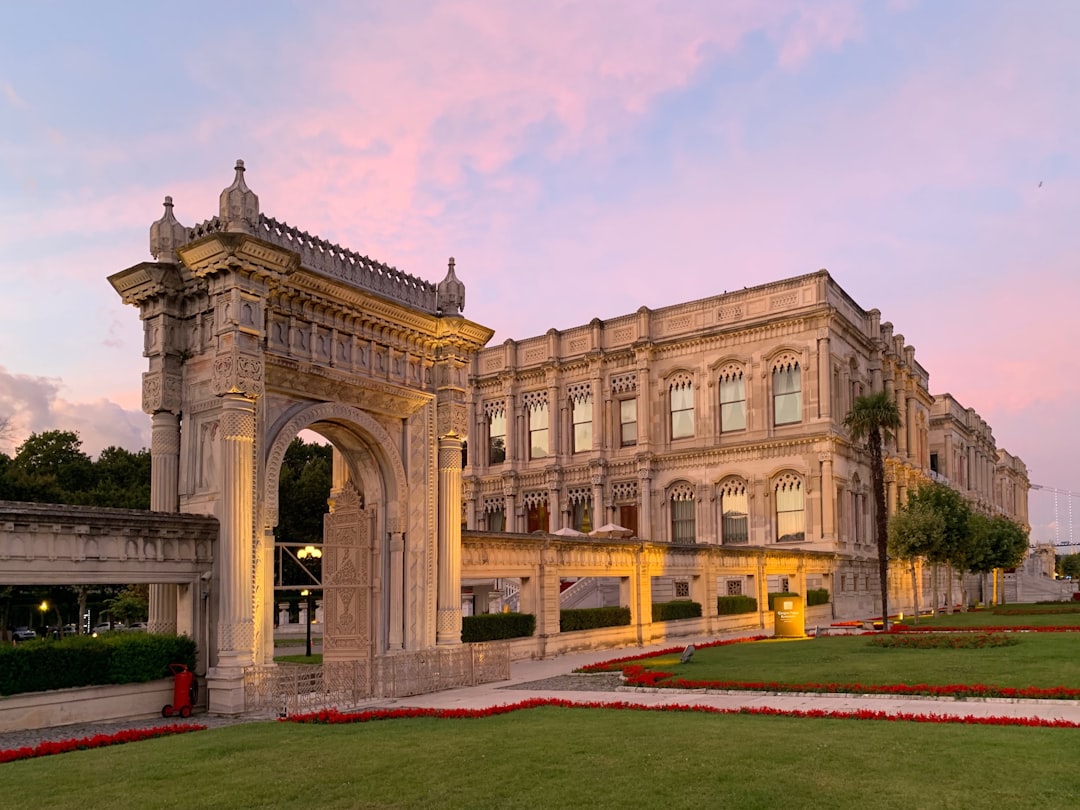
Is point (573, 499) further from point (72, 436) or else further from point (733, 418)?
point (72, 436)

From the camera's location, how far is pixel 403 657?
65.8 ft

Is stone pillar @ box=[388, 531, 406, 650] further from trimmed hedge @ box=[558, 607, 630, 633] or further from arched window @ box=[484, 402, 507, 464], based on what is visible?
arched window @ box=[484, 402, 507, 464]

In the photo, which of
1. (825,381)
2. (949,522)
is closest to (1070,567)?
(949,522)

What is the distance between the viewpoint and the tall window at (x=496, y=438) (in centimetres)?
6469

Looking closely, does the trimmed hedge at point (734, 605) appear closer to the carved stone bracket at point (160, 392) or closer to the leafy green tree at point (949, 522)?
the leafy green tree at point (949, 522)

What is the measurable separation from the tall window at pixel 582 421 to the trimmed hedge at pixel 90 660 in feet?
143

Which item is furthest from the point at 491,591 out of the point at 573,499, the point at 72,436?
the point at 72,436

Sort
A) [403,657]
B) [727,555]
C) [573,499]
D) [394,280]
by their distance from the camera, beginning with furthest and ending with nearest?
[573,499] → [727,555] → [394,280] → [403,657]

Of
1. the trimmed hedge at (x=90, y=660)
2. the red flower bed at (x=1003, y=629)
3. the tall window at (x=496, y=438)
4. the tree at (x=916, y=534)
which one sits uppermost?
the tall window at (x=496, y=438)

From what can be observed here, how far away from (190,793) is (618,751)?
191 inches

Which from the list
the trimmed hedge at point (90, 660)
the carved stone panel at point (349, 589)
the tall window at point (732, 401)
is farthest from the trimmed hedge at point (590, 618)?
the tall window at point (732, 401)

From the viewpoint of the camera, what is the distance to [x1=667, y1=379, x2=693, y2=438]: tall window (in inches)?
2255

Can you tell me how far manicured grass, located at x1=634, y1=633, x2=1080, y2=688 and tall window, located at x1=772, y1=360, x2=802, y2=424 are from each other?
2415cm

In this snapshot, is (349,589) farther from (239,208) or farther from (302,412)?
(239,208)
